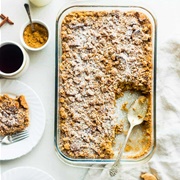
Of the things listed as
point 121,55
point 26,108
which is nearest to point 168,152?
point 121,55

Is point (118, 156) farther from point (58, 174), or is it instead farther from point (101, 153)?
point (58, 174)

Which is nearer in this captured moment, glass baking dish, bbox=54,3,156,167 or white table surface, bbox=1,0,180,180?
glass baking dish, bbox=54,3,156,167

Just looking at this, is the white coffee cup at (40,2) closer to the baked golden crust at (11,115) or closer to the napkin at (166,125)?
the baked golden crust at (11,115)

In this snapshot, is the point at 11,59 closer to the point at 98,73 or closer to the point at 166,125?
the point at 98,73

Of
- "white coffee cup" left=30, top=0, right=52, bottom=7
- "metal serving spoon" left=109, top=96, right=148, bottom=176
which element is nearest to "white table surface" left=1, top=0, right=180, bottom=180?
"white coffee cup" left=30, top=0, right=52, bottom=7

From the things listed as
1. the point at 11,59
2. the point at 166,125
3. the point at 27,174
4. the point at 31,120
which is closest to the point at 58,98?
the point at 31,120

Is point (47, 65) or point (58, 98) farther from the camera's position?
point (47, 65)

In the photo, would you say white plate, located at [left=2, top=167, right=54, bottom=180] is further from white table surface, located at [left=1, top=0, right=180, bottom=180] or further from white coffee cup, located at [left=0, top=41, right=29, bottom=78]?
white coffee cup, located at [left=0, top=41, right=29, bottom=78]
